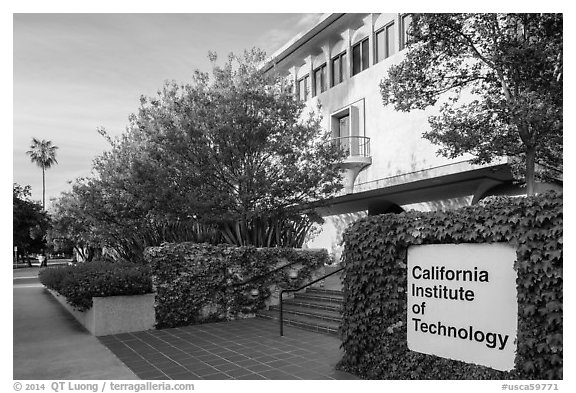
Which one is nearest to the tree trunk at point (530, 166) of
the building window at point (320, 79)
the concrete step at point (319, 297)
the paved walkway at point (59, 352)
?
the concrete step at point (319, 297)

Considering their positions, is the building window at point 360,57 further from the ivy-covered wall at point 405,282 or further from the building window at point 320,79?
the ivy-covered wall at point 405,282

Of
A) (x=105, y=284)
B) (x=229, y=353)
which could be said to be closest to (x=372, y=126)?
(x=105, y=284)

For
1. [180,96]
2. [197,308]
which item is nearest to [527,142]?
[197,308]

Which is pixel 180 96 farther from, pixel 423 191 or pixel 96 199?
pixel 423 191

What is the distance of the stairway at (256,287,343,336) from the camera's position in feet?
32.4

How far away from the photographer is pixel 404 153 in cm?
1991

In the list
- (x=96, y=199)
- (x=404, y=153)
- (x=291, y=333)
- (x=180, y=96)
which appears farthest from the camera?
(x=404, y=153)

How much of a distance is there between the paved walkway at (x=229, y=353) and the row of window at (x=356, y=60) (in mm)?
10287

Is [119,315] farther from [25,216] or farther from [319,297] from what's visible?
[25,216]

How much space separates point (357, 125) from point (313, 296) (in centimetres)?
1210

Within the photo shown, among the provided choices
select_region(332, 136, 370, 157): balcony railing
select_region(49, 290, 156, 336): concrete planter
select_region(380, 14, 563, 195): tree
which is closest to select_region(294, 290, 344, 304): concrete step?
select_region(49, 290, 156, 336): concrete planter

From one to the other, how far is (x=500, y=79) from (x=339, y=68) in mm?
13426

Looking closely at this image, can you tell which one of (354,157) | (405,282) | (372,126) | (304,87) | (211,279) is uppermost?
(304,87)

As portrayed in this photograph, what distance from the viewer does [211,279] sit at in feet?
37.5
